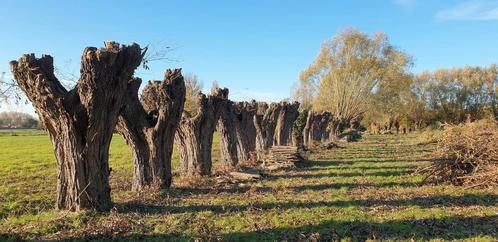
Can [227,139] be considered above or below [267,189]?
above

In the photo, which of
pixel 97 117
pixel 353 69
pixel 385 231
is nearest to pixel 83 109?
pixel 97 117

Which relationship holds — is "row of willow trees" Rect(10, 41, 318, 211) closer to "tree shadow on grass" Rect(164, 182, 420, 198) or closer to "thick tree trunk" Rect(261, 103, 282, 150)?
"tree shadow on grass" Rect(164, 182, 420, 198)

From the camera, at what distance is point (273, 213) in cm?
858

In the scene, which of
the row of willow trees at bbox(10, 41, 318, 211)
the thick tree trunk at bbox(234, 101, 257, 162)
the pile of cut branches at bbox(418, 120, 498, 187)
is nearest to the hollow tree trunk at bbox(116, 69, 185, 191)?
the row of willow trees at bbox(10, 41, 318, 211)

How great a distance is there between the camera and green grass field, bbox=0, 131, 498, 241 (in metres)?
7.13

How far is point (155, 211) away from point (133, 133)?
2.93m

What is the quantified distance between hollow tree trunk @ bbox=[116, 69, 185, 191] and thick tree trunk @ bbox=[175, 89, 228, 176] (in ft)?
7.54

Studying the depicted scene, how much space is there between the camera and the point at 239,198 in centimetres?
1034

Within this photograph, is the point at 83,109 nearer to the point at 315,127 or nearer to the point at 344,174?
the point at 344,174

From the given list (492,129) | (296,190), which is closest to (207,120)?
(296,190)

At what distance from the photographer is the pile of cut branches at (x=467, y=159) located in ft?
37.6

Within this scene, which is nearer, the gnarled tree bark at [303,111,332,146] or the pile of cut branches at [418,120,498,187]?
the pile of cut branches at [418,120,498,187]

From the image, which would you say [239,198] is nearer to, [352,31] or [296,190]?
[296,190]

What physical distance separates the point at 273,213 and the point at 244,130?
11073 mm
